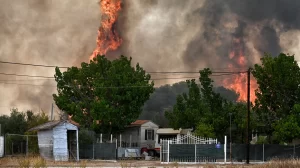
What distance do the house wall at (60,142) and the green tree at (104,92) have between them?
58.5 ft

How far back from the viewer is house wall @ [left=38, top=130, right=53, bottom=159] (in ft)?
179

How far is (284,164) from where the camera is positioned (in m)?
27.9

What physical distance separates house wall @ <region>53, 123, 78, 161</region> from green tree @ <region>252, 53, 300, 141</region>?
74.4 ft

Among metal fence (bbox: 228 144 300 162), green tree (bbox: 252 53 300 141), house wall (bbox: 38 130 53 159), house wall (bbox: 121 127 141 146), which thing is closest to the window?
house wall (bbox: 121 127 141 146)

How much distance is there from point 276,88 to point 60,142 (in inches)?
978

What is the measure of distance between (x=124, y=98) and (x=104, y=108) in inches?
147

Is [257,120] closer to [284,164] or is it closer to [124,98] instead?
[124,98]

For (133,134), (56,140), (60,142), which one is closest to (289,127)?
(60,142)

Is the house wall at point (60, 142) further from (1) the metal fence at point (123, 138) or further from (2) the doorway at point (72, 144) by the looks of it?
(1) the metal fence at point (123, 138)

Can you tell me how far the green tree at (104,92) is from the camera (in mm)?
73625

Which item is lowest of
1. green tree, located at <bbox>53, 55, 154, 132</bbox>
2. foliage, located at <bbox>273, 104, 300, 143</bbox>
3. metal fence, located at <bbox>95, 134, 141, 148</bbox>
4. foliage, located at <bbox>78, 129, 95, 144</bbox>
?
metal fence, located at <bbox>95, 134, 141, 148</bbox>

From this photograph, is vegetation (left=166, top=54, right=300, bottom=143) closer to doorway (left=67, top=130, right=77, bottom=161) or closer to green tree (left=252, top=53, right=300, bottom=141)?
green tree (left=252, top=53, right=300, bottom=141)

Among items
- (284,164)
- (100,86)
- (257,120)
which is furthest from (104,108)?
(284,164)

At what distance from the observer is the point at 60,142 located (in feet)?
178
